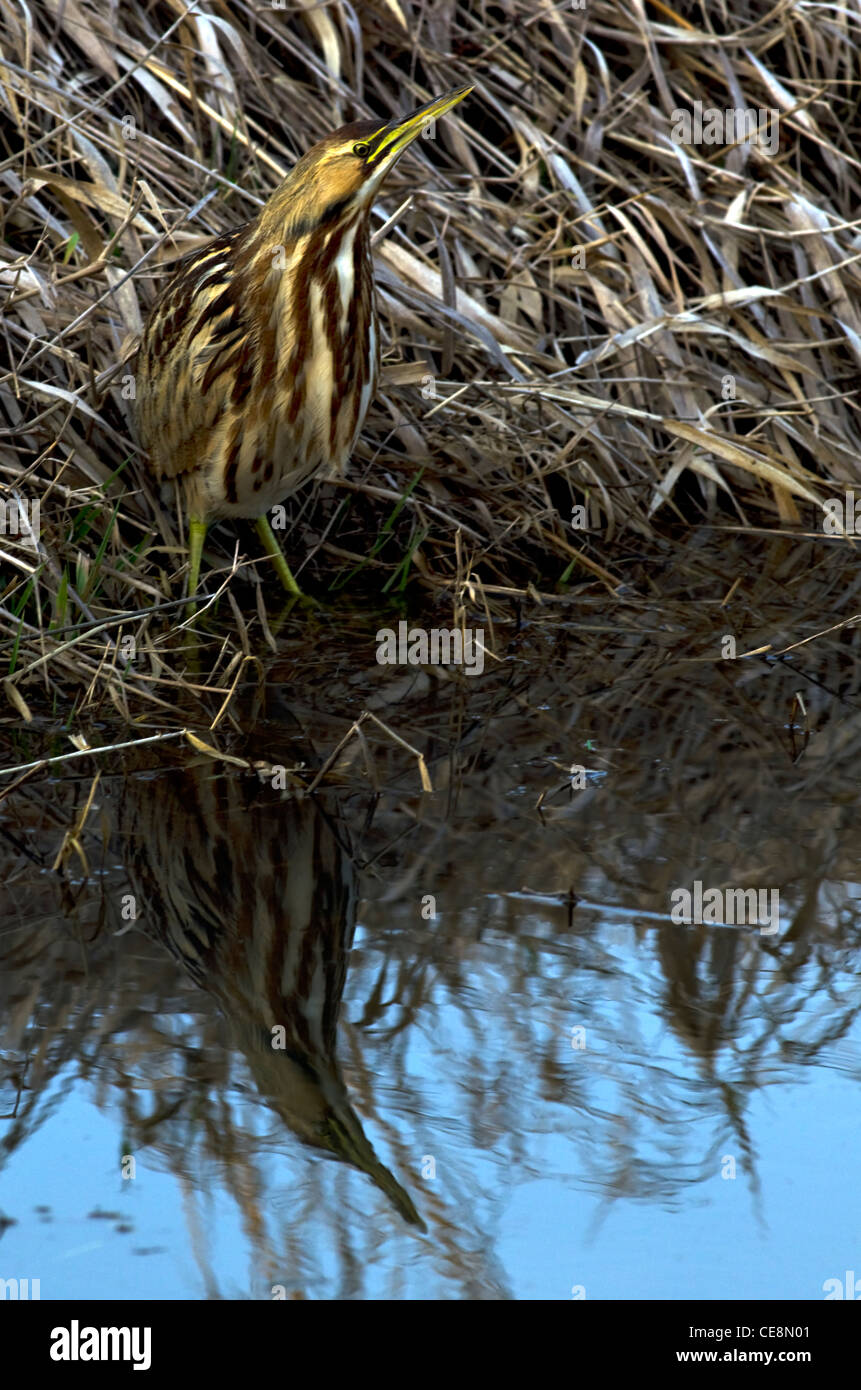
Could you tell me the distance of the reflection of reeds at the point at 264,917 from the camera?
4.41ft

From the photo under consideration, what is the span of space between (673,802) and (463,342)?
1.22 meters

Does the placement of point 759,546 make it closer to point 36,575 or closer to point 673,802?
point 673,802

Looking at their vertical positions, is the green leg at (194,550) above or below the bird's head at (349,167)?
below

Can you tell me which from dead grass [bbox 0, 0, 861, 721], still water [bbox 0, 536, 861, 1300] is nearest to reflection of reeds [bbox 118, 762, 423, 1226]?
still water [bbox 0, 536, 861, 1300]

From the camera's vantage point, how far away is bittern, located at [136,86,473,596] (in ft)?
7.72

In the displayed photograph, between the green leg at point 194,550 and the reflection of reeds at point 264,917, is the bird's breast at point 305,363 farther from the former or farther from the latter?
the reflection of reeds at point 264,917

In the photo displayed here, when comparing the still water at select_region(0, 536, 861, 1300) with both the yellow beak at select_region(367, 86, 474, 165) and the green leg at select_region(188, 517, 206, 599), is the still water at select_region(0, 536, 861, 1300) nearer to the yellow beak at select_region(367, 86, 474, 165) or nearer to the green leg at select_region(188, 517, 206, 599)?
the green leg at select_region(188, 517, 206, 599)

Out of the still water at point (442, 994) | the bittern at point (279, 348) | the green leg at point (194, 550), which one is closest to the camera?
the still water at point (442, 994)

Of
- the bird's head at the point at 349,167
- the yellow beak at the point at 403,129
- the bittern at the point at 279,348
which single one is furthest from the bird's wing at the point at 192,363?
the yellow beak at the point at 403,129

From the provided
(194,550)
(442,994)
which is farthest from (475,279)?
(442,994)

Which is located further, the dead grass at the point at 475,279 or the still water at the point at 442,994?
the dead grass at the point at 475,279
